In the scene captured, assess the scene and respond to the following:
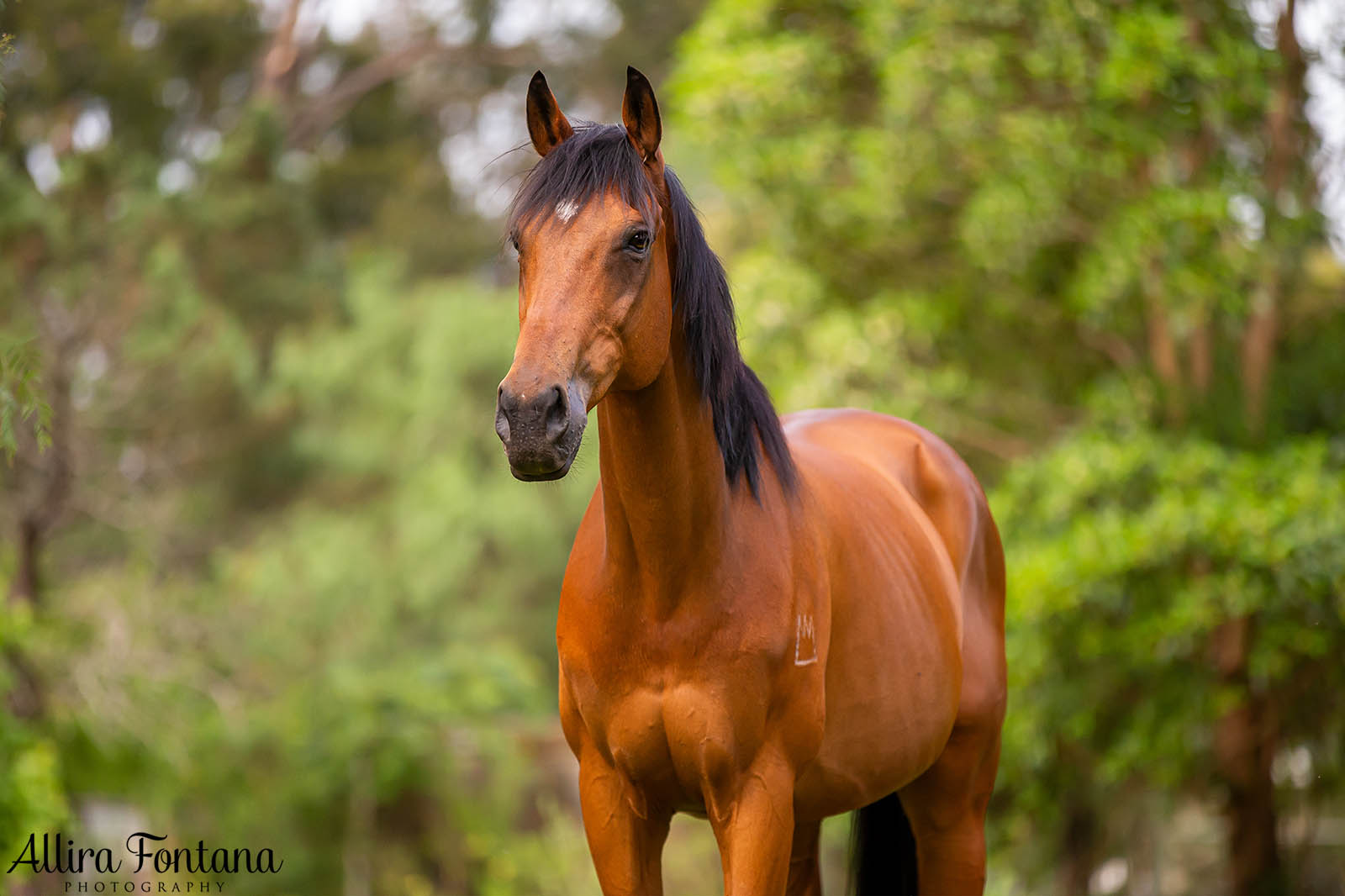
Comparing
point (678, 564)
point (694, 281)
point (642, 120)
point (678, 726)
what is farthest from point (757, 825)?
point (642, 120)

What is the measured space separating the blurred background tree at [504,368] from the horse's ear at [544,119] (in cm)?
59

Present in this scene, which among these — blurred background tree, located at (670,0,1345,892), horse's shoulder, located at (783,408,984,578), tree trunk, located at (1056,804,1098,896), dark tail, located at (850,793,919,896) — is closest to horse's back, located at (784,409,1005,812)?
horse's shoulder, located at (783,408,984,578)

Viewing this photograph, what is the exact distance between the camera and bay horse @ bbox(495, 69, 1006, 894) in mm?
2352

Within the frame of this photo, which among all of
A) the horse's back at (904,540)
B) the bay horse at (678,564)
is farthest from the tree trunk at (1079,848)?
the bay horse at (678,564)

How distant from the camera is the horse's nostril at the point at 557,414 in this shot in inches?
83.7

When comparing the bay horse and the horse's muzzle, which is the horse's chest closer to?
the bay horse

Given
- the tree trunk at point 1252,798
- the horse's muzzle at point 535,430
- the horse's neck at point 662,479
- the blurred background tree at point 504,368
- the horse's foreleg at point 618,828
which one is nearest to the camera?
the horse's muzzle at point 535,430

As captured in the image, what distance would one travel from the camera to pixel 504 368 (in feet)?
63.9

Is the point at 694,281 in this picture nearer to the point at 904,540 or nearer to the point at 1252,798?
the point at 904,540

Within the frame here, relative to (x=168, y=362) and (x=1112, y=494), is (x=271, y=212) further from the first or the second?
(x=1112, y=494)

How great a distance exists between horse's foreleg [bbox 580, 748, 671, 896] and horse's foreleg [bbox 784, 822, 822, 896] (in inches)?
30.9

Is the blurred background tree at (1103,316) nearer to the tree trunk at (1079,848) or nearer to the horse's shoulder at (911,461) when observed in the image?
the tree trunk at (1079,848)

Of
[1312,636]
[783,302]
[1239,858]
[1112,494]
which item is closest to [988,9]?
[783,302]

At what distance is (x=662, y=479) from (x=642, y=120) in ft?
2.33
